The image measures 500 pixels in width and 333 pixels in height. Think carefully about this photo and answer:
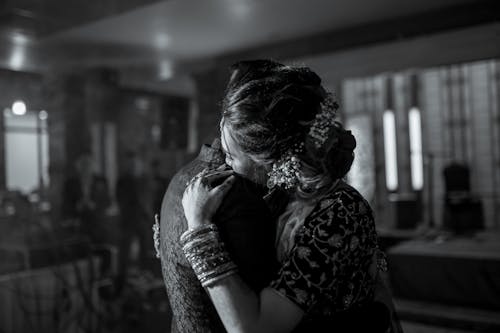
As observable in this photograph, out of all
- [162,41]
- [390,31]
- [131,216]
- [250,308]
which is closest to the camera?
[250,308]

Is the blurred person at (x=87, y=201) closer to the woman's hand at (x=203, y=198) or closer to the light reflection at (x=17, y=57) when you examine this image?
the light reflection at (x=17, y=57)

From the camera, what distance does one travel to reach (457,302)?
3.84 m

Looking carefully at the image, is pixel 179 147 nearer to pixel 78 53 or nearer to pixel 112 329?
pixel 112 329

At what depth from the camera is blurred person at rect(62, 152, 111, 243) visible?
14.8 feet

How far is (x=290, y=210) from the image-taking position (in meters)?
0.97

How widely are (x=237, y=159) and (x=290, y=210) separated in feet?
0.51

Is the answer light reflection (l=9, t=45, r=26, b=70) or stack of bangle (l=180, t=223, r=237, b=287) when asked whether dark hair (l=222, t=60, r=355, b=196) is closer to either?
stack of bangle (l=180, t=223, r=237, b=287)

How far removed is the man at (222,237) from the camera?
2.73ft

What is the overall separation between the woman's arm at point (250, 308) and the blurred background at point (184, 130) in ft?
1.27

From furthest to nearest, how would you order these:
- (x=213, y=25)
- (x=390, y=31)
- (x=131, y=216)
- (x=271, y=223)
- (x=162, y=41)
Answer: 1. (x=162, y=41)
2. (x=390, y=31)
3. (x=213, y=25)
4. (x=131, y=216)
5. (x=271, y=223)

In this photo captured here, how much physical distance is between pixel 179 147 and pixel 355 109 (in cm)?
703

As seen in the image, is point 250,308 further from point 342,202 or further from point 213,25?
point 213,25

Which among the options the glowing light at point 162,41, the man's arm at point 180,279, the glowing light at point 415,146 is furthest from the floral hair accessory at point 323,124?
the glowing light at point 415,146

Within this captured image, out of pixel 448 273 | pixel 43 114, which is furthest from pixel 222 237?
pixel 43 114
